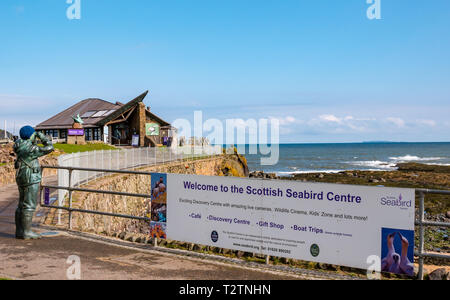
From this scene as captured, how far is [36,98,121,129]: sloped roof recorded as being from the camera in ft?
182

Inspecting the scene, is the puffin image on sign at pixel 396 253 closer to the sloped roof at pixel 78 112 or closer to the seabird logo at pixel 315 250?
the seabird logo at pixel 315 250

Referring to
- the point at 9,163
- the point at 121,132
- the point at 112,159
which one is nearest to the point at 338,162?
the point at 121,132

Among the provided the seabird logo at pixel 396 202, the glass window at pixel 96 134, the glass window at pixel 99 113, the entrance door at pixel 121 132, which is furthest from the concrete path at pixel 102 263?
the glass window at pixel 99 113

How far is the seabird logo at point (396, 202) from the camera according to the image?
561 cm

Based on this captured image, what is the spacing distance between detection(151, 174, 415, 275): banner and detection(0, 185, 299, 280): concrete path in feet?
1.68

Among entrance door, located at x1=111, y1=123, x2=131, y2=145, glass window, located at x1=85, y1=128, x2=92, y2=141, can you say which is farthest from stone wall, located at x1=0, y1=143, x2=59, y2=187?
entrance door, located at x1=111, y1=123, x2=131, y2=145

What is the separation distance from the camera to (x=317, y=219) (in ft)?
20.2

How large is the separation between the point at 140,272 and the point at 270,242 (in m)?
2.00

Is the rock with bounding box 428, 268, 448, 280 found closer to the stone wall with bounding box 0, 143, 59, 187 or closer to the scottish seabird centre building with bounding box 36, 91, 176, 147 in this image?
the stone wall with bounding box 0, 143, 59, 187

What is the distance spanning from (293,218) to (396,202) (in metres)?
1.48

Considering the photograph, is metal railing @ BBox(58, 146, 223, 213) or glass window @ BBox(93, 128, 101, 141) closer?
metal railing @ BBox(58, 146, 223, 213)

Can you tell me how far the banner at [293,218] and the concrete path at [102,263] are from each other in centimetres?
51

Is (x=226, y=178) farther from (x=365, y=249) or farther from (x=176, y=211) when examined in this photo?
(x=365, y=249)
